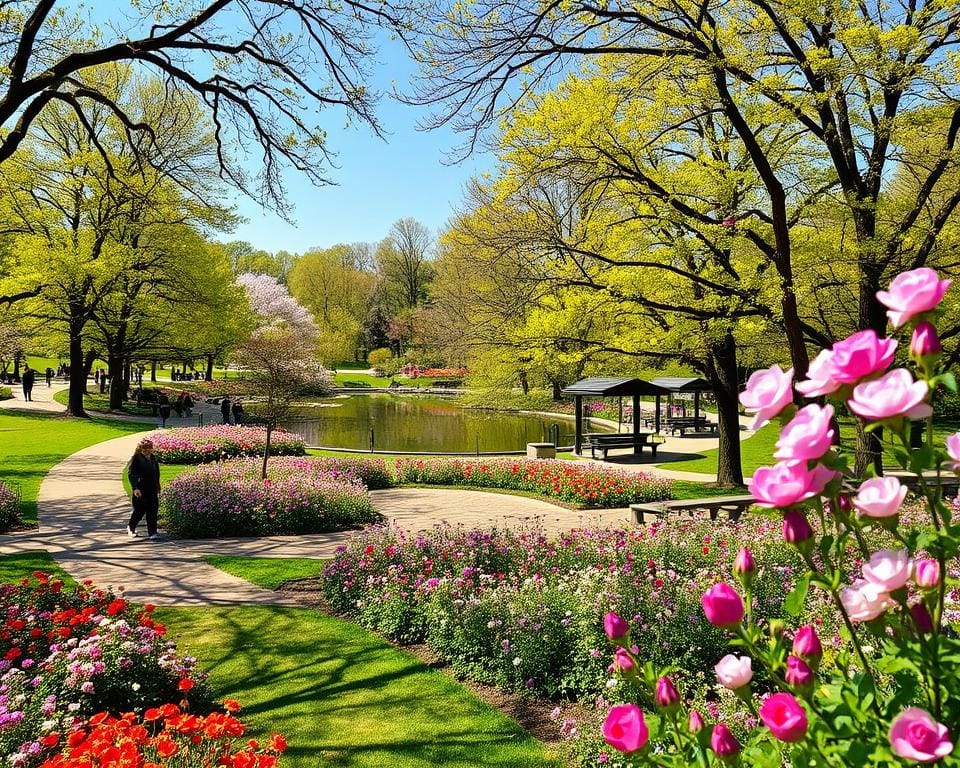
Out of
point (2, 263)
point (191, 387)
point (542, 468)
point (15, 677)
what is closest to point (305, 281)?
point (191, 387)

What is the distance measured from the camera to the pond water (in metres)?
27.2

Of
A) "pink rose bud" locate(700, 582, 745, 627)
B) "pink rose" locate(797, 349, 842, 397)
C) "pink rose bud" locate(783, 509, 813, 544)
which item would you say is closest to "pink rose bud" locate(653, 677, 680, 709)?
"pink rose bud" locate(700, 582, 745, 627)

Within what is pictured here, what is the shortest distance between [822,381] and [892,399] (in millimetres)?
127

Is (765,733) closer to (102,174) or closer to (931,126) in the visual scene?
(931,126)

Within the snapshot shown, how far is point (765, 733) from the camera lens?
1.66 metres

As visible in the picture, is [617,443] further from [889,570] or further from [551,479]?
[889,570]

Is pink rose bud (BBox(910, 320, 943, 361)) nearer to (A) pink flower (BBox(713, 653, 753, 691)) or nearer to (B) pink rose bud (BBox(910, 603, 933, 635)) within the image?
(B) pink rose bud (BBox(910, 603, 933, 635))

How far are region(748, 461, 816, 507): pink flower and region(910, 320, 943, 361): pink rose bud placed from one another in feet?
0.99

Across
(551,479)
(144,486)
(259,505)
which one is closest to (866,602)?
(144,486)

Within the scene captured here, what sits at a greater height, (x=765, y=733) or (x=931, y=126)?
(x=931, y=126)

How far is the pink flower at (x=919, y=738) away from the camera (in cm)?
121

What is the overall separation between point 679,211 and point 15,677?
10542 mm

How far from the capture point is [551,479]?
1644 centimetres

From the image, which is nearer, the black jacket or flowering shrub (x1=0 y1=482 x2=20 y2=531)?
the black jacket
